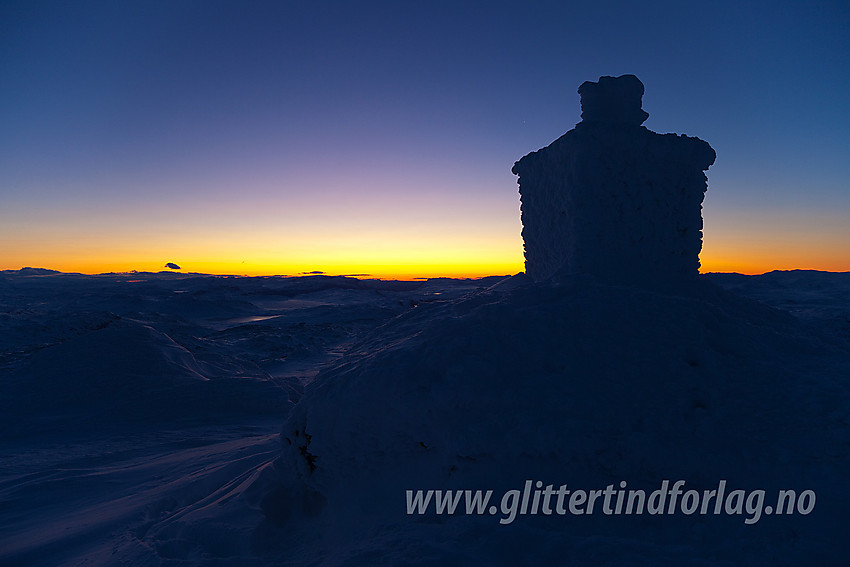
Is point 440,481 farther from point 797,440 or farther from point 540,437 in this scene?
A: point 797,440

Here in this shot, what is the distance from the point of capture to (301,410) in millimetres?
4941

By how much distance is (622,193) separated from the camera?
6465mm

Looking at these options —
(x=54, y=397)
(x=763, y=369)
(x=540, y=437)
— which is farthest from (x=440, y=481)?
(x=54, y=397)

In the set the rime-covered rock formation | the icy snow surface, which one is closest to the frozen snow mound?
the icy snow surface

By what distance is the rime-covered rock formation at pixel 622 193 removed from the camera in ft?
20.7

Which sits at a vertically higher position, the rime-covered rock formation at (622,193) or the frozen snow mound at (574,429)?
the rime-covered rock formation at (622,193)

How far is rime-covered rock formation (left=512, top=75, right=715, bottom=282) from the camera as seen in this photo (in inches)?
249

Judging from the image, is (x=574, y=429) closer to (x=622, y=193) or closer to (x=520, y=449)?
(x=520, y=449)

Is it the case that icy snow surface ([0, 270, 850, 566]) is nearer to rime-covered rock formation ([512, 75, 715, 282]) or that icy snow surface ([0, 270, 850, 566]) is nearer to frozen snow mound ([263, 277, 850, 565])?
frozen snow mound ([263, 277, 850, 565])

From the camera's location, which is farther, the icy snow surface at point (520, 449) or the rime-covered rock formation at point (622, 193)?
the rime-covered rock formation at point (622, 193)

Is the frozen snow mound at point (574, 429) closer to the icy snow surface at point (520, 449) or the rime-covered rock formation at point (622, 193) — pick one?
the icy snow surface at point (520, 449)

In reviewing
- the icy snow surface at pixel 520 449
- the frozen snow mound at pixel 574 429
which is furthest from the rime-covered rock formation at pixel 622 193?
the frozen snow mound at pixel 574 429

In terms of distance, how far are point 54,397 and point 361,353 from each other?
10311 mm

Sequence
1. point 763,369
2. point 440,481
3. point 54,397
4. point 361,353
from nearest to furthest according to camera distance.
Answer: point 440,481
point 763,369
point 361,353
point 54,397
